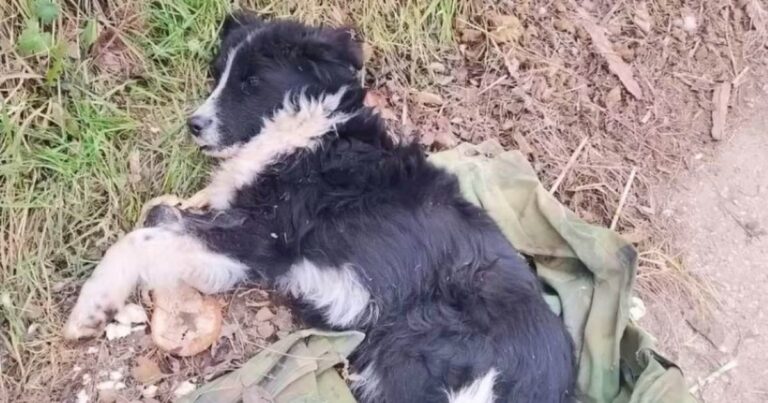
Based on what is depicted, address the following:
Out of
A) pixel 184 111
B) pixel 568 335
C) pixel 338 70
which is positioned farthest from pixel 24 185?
pixel 568 335

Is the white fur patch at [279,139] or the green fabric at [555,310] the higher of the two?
the white fur patch at [279,139]

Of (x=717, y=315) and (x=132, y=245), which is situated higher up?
(x=132, y=245)

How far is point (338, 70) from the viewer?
3988 mm

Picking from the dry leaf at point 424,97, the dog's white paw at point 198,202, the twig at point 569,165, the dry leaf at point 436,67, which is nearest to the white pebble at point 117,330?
the dog's white paw at point 198,202

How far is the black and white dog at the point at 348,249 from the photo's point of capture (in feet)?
11.7

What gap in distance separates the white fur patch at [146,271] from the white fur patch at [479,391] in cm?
104

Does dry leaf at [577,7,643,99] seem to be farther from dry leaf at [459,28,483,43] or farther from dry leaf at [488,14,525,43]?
dry leaf at [459,28,483,43]

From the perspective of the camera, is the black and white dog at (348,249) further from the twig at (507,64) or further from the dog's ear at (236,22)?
the twig at (507,64)

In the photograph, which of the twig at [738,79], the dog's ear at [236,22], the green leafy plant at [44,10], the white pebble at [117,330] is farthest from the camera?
the twig at [738,79]

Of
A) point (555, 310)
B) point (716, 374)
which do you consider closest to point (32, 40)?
point (555, 310)

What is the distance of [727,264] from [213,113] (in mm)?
2758

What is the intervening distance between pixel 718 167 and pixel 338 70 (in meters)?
2.30

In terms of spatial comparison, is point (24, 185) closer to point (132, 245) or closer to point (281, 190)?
point (132, 245)

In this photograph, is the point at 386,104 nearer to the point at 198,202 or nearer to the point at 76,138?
the point at 198,202
